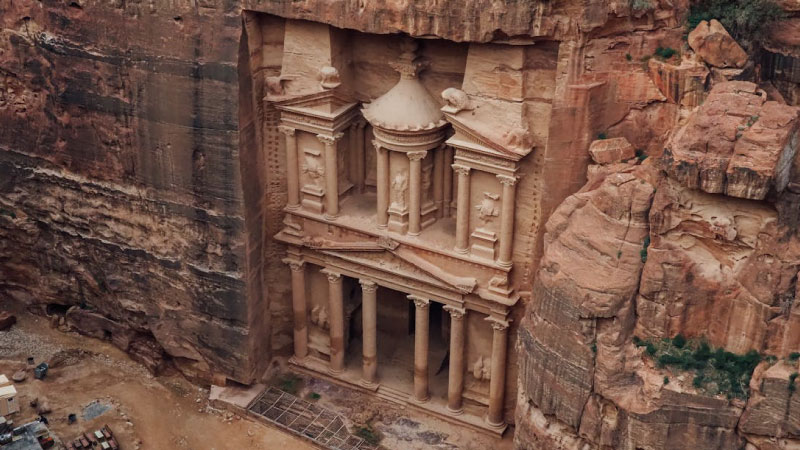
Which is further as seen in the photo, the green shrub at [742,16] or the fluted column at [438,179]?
the fluted column at [438,179]

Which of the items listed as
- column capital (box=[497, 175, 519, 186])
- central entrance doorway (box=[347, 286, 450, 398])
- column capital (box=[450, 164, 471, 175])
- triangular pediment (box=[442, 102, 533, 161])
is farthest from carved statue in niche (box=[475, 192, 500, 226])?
central entrance doorway (box=[347, 286, 450, 398])

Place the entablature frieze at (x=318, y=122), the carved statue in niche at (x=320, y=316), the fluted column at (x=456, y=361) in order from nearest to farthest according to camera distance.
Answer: the entablature frieze at (x=318, y=122), the fluted column at (x=456, y=361), the carved statue in niche at (x=320, y=316)

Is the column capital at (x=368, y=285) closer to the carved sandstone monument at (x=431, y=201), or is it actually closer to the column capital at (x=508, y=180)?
the carved sandstone monument at (x=431, y=201)

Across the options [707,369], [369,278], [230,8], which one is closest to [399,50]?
[230,8]

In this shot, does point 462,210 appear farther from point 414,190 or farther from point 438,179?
point 438,179

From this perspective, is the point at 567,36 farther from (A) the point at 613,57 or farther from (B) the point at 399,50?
(B) the point at 399,50

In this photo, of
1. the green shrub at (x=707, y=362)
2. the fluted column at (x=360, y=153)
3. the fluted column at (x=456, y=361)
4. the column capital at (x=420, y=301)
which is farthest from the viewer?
the fluted column at (x=360, y=153)

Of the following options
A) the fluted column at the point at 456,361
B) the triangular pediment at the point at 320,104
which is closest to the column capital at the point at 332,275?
the fluted column at the point at 456,361
